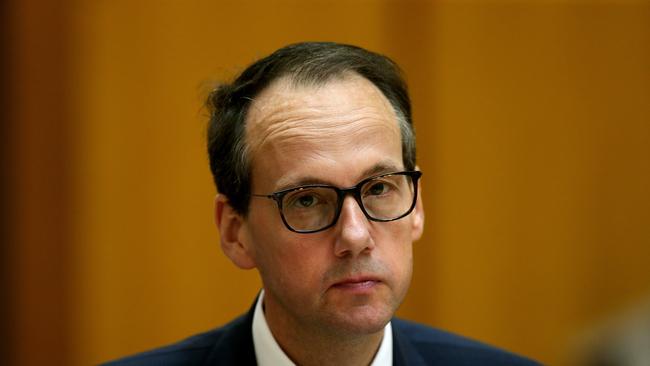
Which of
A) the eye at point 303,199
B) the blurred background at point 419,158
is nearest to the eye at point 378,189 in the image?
the eye at point 303,199

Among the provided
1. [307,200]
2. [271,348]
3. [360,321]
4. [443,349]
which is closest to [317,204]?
[307,200]

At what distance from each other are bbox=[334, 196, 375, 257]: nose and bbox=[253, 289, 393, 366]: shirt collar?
341mm

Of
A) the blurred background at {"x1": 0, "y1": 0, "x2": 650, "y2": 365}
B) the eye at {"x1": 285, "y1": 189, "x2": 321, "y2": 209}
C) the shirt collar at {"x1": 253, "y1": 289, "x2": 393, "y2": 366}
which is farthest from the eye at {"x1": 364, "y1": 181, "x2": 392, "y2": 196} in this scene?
the blurred background at {"x1": 0, "y1": 0, "x2": 650, "y2": 365}

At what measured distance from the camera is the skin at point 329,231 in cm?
178

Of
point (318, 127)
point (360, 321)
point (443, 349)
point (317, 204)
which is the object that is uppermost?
point (318, 127)

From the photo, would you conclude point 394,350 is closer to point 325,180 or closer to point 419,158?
point 325,180

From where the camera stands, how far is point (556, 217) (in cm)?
404

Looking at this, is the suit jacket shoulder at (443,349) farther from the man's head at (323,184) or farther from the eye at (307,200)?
the eye at (307,200)

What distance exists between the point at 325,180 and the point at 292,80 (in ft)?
0.89

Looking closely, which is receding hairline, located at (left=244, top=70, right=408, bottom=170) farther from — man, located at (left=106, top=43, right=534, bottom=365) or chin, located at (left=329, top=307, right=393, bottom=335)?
chin, located at (left=329, top=307, right=393, bottom=335)

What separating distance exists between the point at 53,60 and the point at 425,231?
179 cm

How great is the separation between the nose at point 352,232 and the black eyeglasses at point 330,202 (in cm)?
1

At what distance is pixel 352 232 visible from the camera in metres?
1.74

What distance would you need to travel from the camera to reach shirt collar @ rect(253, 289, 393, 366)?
6.50 feet
